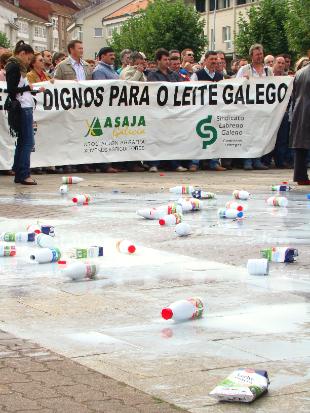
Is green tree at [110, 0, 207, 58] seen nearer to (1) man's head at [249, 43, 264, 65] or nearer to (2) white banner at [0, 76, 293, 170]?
(2) white banner at [0, 76, 293, 170]

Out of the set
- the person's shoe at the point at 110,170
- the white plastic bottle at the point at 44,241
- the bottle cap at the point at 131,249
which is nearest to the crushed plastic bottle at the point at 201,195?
the white plastic bottle at the point at 44,241

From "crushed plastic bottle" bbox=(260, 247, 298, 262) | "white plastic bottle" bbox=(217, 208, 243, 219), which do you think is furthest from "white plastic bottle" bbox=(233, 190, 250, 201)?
"crushed plastic bottle" bbox=(260, 247, 298, 262)

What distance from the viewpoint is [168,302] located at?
7078 millimetres

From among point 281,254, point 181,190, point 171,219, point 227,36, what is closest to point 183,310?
point 281,254

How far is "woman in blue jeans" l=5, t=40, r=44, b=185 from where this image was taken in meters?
16.0

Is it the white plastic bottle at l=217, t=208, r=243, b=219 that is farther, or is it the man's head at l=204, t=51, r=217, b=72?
the man's head at l=204, t=51, r=217, b=72

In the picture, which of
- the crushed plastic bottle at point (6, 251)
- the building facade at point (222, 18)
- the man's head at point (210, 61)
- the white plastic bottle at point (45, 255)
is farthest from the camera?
the building facade at point (222, 18)

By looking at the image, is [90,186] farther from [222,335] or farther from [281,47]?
[281,47]

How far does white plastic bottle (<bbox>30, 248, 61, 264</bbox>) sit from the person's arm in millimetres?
7414

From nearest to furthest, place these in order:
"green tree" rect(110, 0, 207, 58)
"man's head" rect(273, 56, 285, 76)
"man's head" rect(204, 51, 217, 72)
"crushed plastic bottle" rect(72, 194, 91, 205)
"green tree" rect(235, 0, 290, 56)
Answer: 1. "crushed plastic bottle" rect(72, 194, 91, 205)
2. "man's head" rect(204, 51, 217, 72)
3. "man's head" rect(273, 56, 285, 76)
4. "green tree" rect(235, 0, 290, 56)
5. "green tree" rect(110, 0, 207, 58)

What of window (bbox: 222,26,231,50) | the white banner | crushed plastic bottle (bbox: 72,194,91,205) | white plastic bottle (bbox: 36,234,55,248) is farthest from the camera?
window (bbox: 222,26,231,50)

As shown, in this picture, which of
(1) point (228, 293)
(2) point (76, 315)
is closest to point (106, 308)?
(2) point (76, 315)

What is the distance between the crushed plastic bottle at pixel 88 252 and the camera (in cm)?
888

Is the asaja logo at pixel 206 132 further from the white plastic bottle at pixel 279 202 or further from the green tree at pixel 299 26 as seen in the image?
the green tree at pixel 299 26
